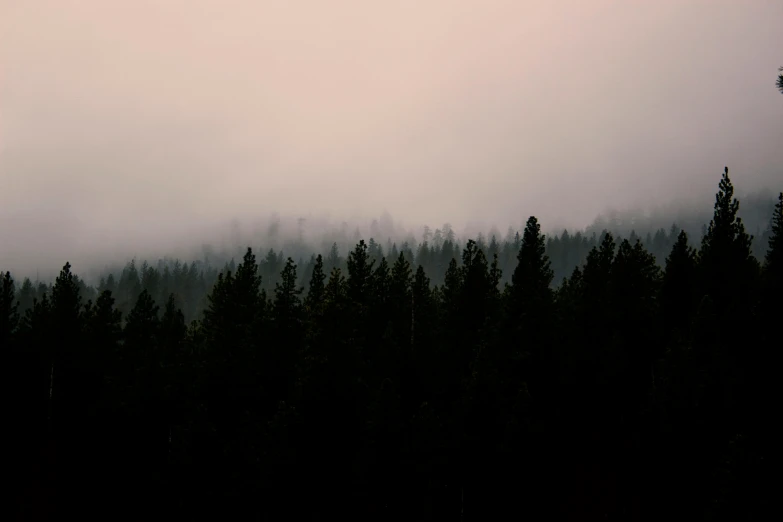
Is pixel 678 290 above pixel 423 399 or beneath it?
above

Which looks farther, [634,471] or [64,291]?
[64,291]

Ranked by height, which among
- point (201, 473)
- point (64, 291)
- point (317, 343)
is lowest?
point (201, 473)

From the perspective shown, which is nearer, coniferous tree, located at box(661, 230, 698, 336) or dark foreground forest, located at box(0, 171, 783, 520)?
dark foreground forest, located at box(0, 171, 783, 520)

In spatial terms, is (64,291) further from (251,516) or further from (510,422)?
(510,422)

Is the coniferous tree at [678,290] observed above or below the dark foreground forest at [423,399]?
above

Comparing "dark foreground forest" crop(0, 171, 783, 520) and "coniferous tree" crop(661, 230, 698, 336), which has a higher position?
"coniferous tree" crop(661, 230, 698, 336)

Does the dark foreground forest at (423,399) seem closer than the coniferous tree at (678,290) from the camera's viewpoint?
Yes

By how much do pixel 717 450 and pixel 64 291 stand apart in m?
54.8

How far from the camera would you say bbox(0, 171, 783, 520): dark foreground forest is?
2767cm

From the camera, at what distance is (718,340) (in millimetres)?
30672

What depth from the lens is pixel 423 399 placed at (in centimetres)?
4225

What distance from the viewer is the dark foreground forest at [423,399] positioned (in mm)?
27672

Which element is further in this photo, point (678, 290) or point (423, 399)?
point (678, 290)

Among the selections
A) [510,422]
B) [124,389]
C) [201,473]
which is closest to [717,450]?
[510,422]
